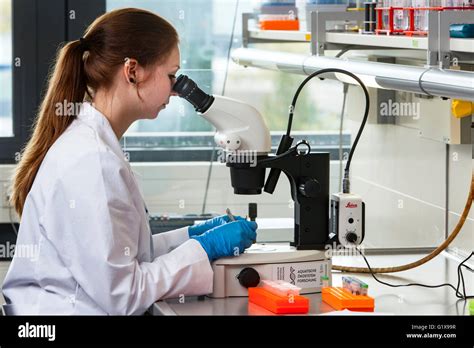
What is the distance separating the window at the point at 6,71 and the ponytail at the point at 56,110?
144 centimetres

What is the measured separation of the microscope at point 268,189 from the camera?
2.00 metres

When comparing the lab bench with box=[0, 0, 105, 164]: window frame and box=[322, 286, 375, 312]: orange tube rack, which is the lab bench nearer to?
box=[322, 286, 375, 312]: orange tube rack

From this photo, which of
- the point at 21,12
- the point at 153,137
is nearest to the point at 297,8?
the point at 153,137

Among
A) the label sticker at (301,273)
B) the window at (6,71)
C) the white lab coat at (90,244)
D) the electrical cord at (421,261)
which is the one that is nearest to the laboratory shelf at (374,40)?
the electrical cord at (421,261)

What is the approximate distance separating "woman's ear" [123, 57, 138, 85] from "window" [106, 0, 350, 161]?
3.98 feet

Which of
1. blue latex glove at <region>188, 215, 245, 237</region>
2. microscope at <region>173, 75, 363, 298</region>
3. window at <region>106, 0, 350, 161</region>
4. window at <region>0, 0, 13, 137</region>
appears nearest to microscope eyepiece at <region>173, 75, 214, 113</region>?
microscope at <region>173, 75, 363, 298</region>

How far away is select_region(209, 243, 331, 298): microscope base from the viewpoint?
1992 millimetres

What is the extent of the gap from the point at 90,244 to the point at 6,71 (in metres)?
1.76

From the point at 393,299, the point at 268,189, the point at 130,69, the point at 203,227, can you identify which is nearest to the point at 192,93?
the point at 130,69

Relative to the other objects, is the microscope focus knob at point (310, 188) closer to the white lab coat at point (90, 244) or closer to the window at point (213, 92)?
the white lab coat at point (90, 244)
